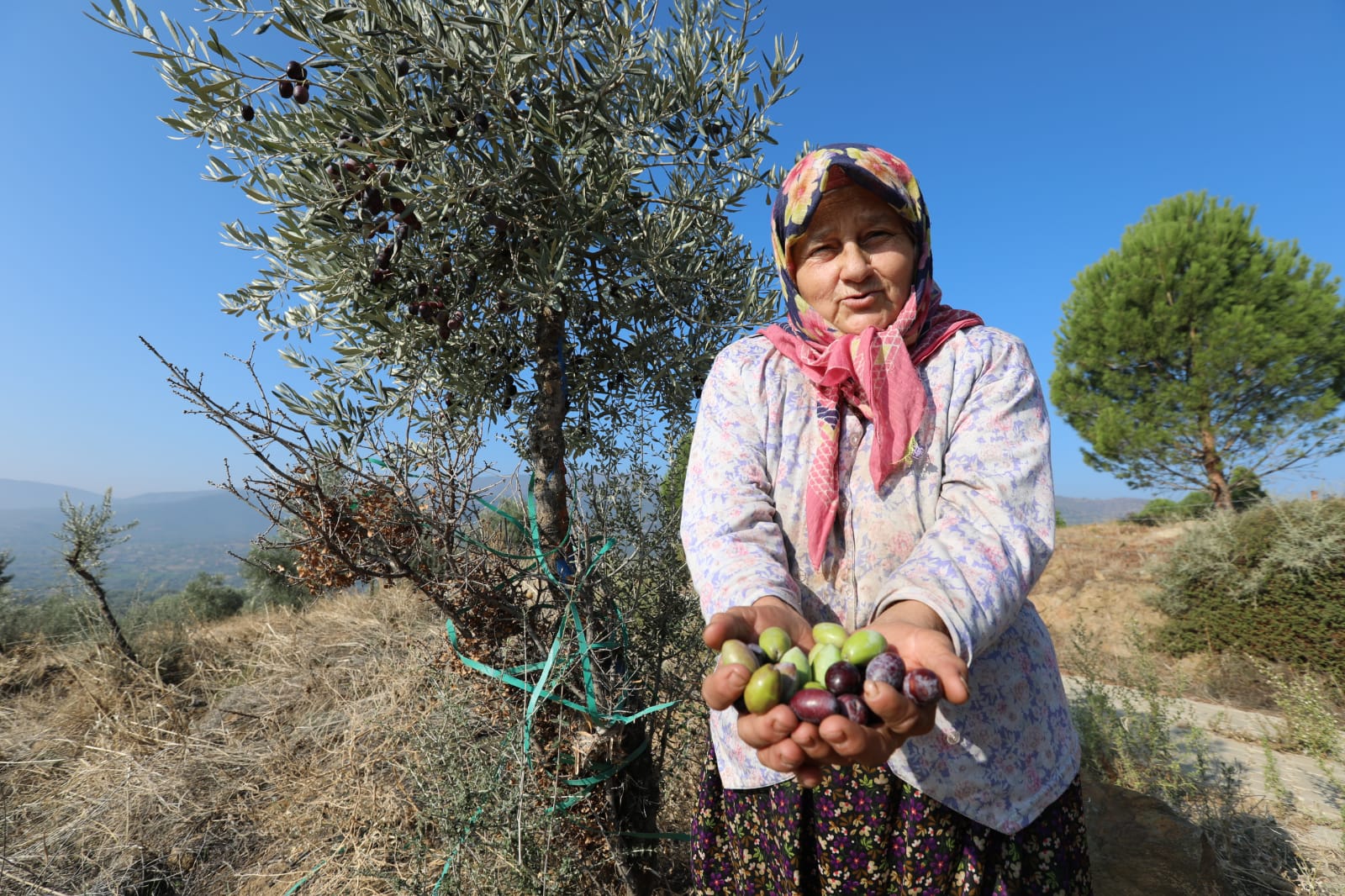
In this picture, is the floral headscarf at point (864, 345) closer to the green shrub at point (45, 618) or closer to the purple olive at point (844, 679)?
the purple olive at point (844, 679)

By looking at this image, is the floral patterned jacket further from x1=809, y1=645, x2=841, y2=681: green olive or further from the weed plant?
the weed plant

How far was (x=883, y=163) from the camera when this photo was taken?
5.04 feet

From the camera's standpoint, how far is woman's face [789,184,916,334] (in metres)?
1.57

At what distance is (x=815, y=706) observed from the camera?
99cm

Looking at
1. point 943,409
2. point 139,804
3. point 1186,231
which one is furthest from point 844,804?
point 1186,231

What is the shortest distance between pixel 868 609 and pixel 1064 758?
0.59 m

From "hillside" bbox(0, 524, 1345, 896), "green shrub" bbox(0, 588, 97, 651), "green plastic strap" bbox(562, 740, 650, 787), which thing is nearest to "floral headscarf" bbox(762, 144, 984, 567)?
"green plastic strap" bbox(562, 740, 650, 787)

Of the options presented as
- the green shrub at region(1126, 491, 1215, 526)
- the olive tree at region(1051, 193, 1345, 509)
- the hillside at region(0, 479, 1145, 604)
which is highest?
the olive tree at region(1051, 193, 1345, 509)

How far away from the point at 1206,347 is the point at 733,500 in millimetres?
19316

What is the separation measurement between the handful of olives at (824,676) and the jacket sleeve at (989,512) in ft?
0.52

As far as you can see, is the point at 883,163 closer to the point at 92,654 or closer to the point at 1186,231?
the point at 92,654

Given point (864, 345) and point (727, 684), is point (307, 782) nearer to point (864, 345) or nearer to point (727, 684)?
point (727, 684)

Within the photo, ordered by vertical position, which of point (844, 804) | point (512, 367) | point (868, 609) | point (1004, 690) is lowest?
point (844, 804)

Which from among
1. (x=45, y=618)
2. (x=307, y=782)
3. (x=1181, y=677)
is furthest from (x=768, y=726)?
(x=45, y=618)
